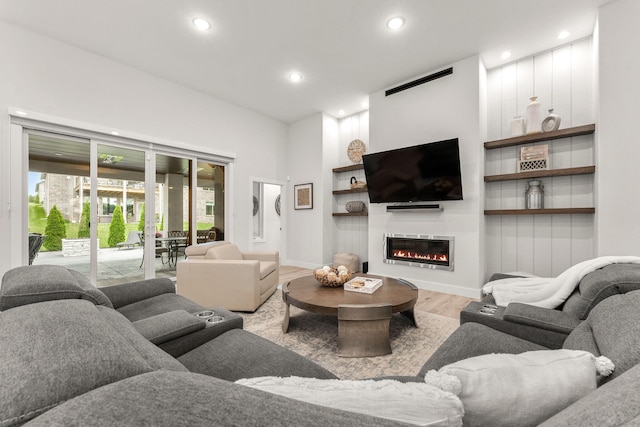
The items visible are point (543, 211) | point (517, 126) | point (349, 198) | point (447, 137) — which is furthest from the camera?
point (349, 198)

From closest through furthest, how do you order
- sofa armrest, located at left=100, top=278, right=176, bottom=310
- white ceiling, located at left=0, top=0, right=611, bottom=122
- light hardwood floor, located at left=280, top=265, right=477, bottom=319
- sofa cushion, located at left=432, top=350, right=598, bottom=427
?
1. sofa cushion, located at left=432, top=350, right=598, bottom=427
2. sofa armrest, located at left=100, top=278, right=176, bottom=310
3. white ceiling, located at left=0, top=0, right=611, bottom=122
4. light hardwood floor, located at left=280, top=265, right=477, bottom=319

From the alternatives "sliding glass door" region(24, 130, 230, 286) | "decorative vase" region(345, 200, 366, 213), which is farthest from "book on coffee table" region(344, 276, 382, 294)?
"sliding glass door" region(24, 130, 230, 286)

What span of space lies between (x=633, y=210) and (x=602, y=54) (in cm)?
166

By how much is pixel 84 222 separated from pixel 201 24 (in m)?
2.95

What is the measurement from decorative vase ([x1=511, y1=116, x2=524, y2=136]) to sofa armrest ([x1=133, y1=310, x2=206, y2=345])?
4.20m

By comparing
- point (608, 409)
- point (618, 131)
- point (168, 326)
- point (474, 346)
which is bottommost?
point (474, 346)

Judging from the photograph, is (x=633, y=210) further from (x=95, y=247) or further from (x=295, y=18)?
(x=95, y=247)

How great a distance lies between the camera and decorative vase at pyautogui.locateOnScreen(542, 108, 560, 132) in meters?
3.33

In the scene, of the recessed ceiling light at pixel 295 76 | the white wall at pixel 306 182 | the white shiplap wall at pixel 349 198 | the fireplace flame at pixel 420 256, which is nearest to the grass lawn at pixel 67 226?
the white wall at pixel 306 182

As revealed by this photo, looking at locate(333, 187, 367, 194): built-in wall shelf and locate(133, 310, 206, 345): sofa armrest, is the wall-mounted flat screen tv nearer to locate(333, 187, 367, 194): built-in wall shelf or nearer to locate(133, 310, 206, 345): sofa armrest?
locate(333, 187, 367, 194): built-in wall shelf

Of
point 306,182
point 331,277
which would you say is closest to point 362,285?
point 331,277

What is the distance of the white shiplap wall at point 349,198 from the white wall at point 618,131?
127 inches

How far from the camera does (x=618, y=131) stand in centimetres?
277

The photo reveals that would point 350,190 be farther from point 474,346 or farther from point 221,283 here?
point 474,346
